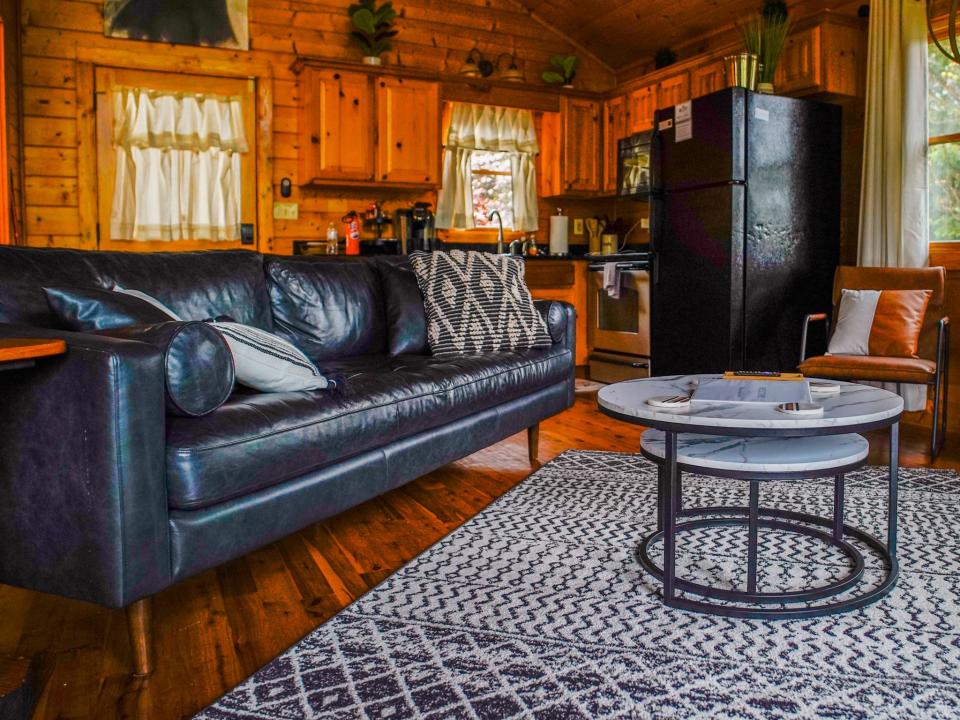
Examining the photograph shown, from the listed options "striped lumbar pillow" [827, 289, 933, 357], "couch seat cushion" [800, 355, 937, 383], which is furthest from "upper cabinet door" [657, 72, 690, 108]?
"couch seat cushion" [800, 355, 937, 383]

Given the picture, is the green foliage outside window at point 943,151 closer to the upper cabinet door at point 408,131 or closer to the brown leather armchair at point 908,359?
the brown leather armchair at point 908,359

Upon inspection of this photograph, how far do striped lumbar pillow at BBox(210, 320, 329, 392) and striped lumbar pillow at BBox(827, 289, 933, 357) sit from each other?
2687 millimetres

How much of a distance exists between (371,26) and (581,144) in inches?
72.8

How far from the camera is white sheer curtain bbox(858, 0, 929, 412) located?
4.17 meters

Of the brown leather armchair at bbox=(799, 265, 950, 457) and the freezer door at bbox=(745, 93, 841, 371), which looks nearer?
the brown leather armchair at bbox=(799, 265, 950, 457)

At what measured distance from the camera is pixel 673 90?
5.75 metres

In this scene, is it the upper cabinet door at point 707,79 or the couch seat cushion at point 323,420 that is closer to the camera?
the couch seat cushion at point 323,420

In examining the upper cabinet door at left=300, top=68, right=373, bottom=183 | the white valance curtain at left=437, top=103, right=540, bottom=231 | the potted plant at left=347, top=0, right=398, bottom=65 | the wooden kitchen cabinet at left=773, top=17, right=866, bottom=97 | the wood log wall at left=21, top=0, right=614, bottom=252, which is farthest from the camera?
the white valance curtain at left=437, top=103, right=540, bottom=231

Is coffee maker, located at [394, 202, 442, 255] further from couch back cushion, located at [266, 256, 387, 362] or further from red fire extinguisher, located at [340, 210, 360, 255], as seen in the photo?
couch back cushion, located at [266, 256, 387, 362]

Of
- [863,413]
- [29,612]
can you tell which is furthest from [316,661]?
[863,413]

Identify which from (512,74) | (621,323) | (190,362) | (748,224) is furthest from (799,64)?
(190,362)

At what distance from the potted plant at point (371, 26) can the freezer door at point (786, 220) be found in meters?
→ 2.57

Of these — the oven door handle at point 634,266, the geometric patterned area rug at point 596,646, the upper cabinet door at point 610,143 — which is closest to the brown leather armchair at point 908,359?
the geometric patterned area rug at point 596,646

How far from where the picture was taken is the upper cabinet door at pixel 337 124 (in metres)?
5.47
